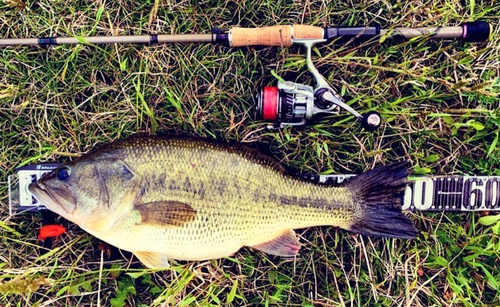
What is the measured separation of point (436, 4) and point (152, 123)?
2.12 m

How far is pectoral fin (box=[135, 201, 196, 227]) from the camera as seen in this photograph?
2727mm

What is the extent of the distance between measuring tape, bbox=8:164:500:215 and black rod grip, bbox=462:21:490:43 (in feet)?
3.04

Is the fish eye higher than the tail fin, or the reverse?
the fish eye

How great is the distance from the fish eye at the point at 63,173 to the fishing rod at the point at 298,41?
87cm

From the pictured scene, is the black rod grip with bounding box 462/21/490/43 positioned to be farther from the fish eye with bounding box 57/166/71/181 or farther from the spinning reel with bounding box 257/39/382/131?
the fish eye with bounding box 57/166/71/181

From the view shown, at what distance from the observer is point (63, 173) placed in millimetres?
2717

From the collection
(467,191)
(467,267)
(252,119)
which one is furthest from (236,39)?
(467,267)

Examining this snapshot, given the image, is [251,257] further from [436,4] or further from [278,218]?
[436,4]

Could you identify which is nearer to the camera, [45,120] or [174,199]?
[174,199]

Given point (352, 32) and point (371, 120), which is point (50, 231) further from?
point (352, 32)

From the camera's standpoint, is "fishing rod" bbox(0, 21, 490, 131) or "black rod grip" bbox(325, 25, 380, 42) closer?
"fishing rod" bbox(0, 21, 490, 131)

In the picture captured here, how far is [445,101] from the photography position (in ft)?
10.4

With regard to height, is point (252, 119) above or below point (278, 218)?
above

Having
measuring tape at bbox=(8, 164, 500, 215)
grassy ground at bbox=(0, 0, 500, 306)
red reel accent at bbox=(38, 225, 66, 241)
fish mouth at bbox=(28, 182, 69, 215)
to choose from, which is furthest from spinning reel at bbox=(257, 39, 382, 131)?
red reel accent at bbox=(38, 225, 66, 241)
